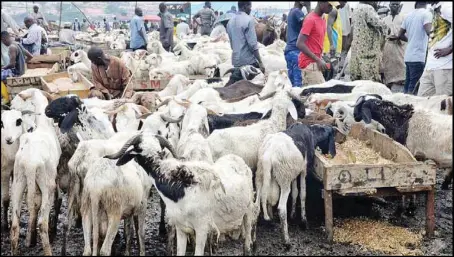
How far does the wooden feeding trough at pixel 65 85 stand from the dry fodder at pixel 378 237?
549 centimetres

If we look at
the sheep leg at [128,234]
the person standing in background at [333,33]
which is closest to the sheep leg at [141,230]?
the sheep leg at [128,234]

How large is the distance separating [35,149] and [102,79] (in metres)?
3.97

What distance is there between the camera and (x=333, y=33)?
38.5 feet

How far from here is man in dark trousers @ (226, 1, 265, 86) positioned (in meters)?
9.21

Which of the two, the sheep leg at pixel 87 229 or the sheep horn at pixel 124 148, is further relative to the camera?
the sheep leg at pixel 87 229

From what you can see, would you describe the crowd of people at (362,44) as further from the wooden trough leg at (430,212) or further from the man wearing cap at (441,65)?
the wooden trough leg at (430,212)

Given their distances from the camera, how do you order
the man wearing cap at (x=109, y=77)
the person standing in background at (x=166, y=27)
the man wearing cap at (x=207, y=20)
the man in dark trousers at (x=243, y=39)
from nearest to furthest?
the man wearing cap at (x=109, y=77) → the man in dark trousers at (x=243, y=39) → the person standing in background at (x=166, y=27) → the man wearing cap at (x=207, y=20)

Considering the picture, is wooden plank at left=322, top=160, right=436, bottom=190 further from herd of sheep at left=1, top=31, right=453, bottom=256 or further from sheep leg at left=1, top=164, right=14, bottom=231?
→ sheep leg at left=1, top=164, right=14, bottom=231

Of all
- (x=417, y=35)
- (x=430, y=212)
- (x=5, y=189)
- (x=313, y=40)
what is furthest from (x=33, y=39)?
(x=430, y=212)

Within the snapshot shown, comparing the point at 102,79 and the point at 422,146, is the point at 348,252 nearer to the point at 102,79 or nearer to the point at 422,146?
the point at 422,146

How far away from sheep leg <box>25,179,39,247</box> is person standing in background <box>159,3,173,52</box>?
11263 millimetres

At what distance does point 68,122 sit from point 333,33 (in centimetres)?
738

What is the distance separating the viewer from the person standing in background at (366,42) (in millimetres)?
9383

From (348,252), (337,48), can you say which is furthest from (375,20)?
(348,252)
